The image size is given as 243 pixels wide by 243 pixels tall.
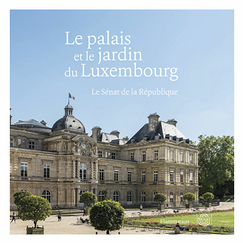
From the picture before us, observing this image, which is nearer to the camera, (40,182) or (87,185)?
Result: (40,182)

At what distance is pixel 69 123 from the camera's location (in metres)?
54.5

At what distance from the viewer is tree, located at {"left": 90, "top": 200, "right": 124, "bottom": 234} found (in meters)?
21.6

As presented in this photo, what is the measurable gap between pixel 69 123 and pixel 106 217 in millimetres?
34091

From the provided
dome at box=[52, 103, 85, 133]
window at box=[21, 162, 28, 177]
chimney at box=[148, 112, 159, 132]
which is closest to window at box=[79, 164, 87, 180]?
dome at box=[52, 103, 85, 133]

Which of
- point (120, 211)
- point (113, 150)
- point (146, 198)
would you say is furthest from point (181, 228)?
point (113, 150)

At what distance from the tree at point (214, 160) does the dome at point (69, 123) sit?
3138 centimetres

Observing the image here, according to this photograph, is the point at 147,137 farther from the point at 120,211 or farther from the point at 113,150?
the point at 120,211

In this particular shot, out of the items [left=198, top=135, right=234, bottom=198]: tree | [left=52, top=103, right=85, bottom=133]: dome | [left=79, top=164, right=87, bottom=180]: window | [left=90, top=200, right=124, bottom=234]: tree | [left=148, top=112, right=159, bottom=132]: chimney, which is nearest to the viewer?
[left=90, top=200, right=124, bottom=234]: tree

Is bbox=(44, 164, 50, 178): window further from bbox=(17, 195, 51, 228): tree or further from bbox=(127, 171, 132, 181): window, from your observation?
bbox=(17, 195, 51, 228): tree

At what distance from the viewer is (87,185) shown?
52.9m

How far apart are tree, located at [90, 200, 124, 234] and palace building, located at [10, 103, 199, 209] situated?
1015 inches

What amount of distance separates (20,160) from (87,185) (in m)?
11.4

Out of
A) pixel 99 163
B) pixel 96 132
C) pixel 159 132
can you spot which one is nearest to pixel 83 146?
pixel 99 163

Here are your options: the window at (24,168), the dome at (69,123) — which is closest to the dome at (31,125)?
the dome at (69,123)
